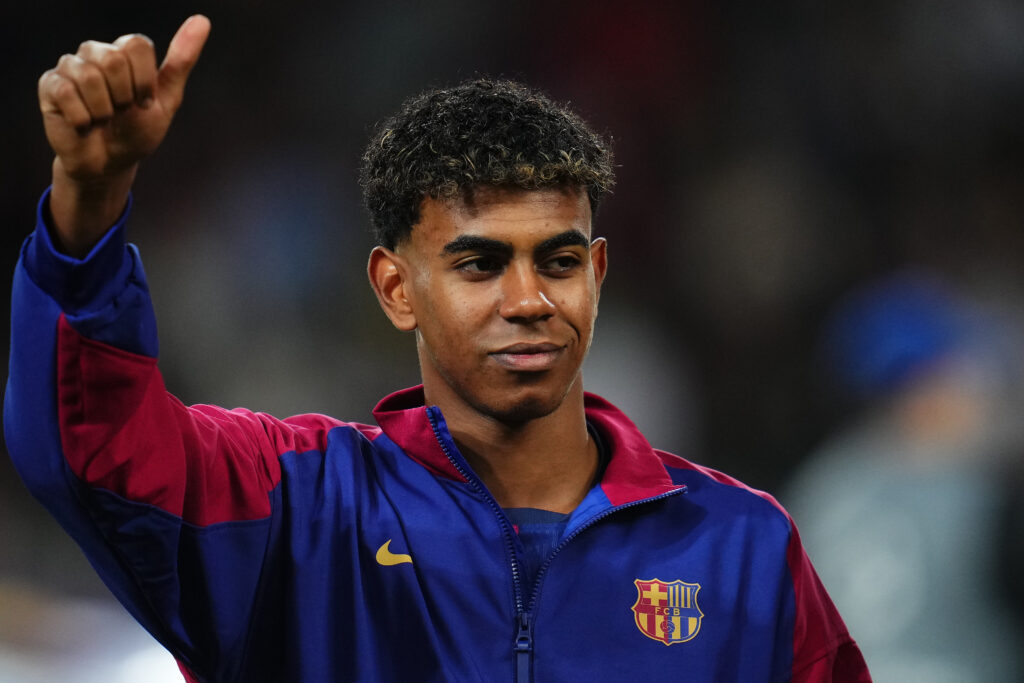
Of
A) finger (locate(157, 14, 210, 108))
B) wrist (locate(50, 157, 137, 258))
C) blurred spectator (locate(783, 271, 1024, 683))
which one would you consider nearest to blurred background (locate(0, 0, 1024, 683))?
blurred spectator (locate(783, 271, 1024, 683))

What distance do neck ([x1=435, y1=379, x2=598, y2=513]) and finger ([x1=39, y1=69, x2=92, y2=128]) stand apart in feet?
3.08

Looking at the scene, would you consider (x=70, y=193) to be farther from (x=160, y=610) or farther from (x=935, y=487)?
Answer: (x=935, y=487)

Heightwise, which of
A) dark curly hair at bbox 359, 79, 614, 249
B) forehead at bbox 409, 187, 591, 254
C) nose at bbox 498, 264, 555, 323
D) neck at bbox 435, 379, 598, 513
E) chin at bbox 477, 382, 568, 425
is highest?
dark curly hair at bbox 359, 79, 614, 249

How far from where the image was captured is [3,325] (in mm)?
4270

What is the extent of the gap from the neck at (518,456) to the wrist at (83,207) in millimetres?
819

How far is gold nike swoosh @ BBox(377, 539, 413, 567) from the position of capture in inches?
72.0

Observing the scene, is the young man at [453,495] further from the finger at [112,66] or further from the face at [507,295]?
the finger at [112,66]

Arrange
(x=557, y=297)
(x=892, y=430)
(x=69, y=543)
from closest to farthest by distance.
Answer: (x=557, y=297) < (x=69, y=543) < (x=892, y=430)

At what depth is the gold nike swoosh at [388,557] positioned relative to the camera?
1.83m

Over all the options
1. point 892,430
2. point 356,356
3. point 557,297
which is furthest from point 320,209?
point 557,297

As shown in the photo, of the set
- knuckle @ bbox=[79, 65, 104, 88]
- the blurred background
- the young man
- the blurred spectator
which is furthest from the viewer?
the blurred background

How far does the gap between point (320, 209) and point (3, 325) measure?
1289mm

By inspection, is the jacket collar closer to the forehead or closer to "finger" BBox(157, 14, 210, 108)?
the forehead

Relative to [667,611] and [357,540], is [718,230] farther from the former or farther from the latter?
[357,540]
